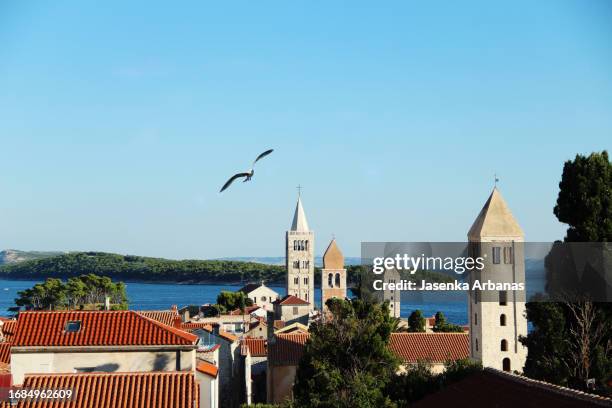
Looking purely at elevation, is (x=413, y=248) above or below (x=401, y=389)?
above

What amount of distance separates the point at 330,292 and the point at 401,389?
265 feet

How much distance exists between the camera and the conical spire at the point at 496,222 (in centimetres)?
4169

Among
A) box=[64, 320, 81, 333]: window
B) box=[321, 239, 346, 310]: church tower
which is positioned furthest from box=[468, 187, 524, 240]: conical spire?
box=[321, 239, 346, 310]: church tower

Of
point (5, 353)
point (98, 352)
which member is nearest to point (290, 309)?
point (5, 353)

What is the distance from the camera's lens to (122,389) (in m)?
19.0

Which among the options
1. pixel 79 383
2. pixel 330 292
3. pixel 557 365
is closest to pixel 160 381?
pixel 79 383

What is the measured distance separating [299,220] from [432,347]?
81.4 meters

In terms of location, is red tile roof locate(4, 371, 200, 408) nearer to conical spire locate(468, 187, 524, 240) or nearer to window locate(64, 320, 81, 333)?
window locate(64, 320, 81, 333)

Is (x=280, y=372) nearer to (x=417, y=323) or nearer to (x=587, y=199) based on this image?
(x=587, y=199)

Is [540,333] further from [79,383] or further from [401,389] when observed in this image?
[79,383]

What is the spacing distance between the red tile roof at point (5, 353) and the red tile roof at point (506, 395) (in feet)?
41.2

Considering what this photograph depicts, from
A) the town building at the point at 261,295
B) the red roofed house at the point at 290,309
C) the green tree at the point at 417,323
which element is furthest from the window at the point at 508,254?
the town building at the point at 261,295

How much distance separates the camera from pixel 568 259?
32281 mm

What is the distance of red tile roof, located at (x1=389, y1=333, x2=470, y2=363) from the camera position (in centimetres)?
4359
